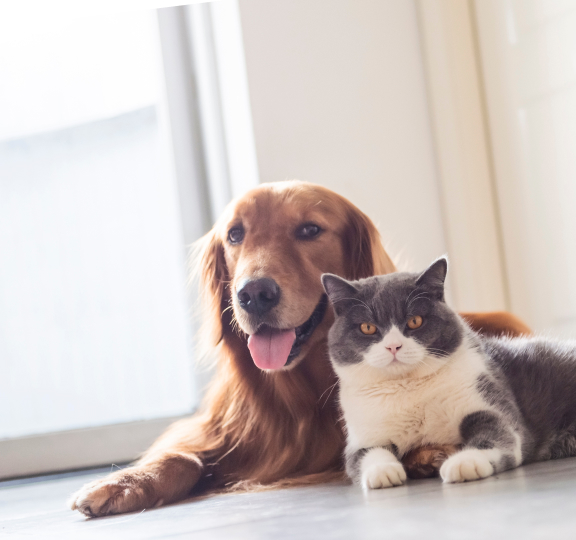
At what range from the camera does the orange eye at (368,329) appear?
1.27 metres

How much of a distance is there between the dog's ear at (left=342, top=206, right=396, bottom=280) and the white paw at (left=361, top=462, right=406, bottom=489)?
24.9 inches

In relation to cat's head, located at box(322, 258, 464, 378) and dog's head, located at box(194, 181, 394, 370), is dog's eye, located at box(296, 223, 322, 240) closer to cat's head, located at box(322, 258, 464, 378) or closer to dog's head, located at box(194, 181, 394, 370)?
dog's head, located at box(194, 181, 394, 370)

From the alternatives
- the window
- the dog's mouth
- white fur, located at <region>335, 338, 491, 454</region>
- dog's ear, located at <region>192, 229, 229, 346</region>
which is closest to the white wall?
the window

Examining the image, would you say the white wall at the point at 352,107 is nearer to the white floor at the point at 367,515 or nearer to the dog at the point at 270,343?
the dog at the point at 270,343

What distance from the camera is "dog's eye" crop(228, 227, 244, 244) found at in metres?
1.62

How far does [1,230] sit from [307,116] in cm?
125

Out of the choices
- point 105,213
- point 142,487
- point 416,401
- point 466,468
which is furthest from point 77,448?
point 466,468

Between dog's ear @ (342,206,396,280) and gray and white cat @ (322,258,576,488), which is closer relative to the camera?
gray and white cat @ (322,258,576,488)

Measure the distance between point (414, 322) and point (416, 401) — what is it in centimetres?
15

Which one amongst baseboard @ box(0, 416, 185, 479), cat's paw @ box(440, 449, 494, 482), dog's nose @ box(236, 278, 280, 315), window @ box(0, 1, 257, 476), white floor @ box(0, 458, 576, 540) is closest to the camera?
white floor @ box(0, 458, 576, 540)

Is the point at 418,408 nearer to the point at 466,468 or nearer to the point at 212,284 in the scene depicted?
the point at 466,468

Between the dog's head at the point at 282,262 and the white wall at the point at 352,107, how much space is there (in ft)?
1.94

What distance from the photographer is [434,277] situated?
129 centimetres

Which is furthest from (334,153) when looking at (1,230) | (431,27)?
(1,230)
